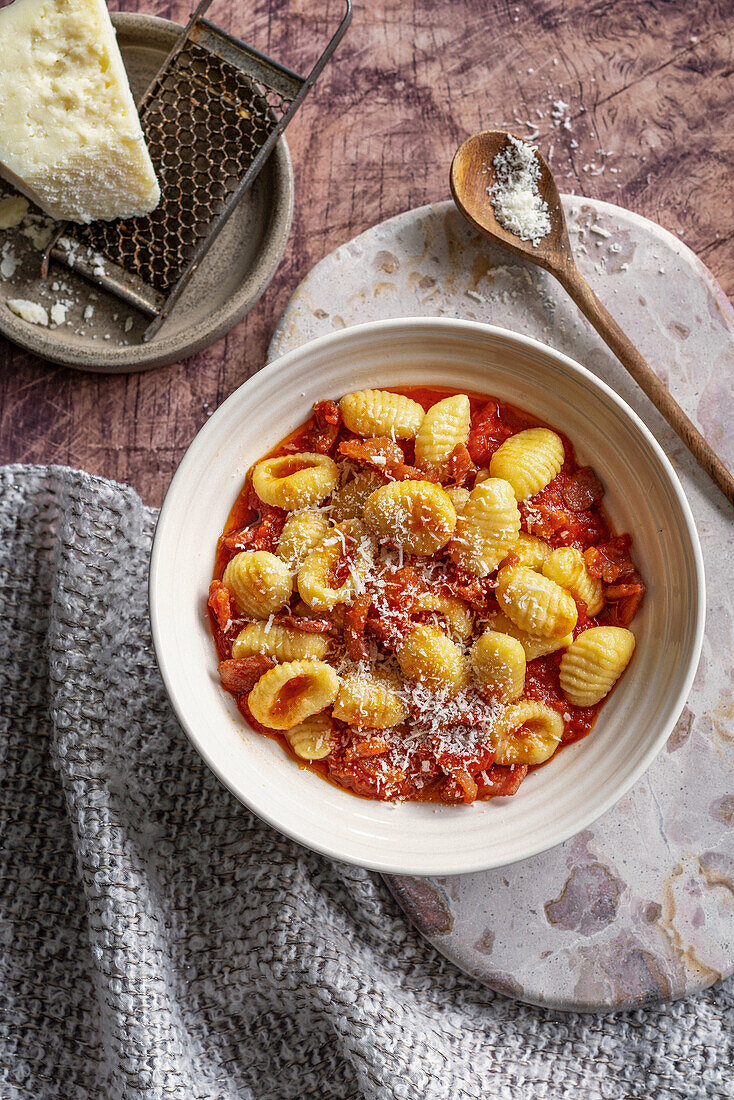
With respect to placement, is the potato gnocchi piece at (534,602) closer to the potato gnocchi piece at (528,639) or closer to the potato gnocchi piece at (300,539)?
the potato gnocchi piece at (528,639)

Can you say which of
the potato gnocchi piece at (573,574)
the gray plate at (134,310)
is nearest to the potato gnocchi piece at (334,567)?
the potato gnocchi piece at (573,574)

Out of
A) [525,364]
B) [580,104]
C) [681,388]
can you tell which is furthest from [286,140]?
[681,388]

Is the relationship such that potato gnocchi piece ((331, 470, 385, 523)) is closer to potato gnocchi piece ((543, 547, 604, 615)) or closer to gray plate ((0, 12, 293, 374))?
potato gnocchi piece ((543, 547, 604, 615))

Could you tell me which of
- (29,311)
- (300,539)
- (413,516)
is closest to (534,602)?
(413,516)

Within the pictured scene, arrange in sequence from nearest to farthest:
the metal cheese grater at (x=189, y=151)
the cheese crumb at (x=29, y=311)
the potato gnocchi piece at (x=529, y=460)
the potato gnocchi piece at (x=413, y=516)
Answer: the potato gnocchi piece at (x=413, y=516) < the potato gnocchi piece at (x=529, y=460) < the metal cheese grater at (x=189, y=151) < the cheese crumb at (x=29, y=311)

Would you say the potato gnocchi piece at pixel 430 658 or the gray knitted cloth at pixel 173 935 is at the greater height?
the potato gnocchi piece at pixel 430 658

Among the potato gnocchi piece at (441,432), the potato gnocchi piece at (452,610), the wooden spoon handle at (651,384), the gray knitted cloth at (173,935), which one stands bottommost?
the gray knitted cloth at (173,935)
